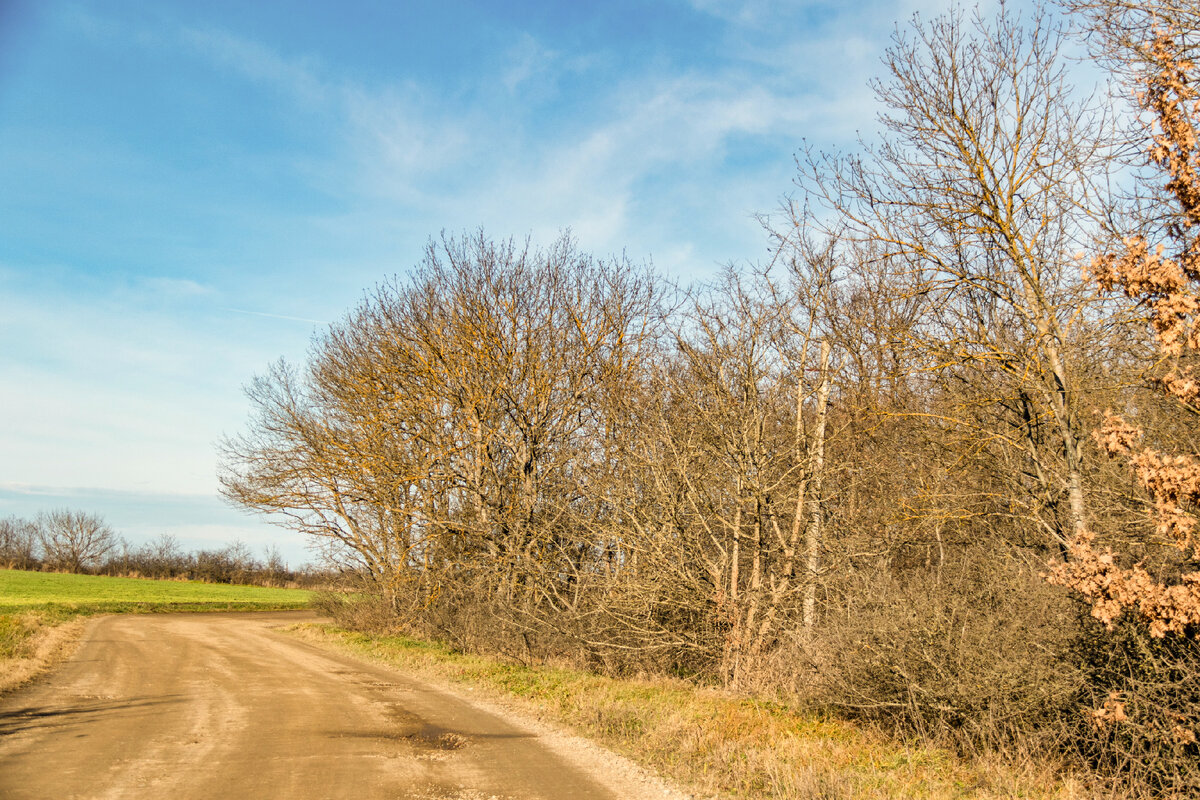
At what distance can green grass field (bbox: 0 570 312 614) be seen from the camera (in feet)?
106

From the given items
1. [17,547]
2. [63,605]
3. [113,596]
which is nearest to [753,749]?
[63,605]

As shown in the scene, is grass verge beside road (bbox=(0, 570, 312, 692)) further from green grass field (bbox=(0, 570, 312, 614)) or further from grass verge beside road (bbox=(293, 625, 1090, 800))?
grass verge beside road (bbox=(293, 625, 1090, 800))

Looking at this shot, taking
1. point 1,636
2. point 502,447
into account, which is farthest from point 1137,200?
point 1,636

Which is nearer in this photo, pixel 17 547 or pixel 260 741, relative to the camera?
pixel 260 741

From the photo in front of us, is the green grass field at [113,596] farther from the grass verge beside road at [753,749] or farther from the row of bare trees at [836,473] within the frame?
the grass verge beside road at [753,749]

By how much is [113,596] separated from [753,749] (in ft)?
145

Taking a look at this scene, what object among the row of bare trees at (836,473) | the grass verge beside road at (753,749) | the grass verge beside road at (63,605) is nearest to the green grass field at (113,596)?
the grass verge beside road at (63,605)

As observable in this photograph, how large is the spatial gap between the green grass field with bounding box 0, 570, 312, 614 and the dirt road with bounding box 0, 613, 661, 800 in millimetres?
20894

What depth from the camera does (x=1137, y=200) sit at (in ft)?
29.8

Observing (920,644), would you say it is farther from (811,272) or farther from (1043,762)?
(811,272)

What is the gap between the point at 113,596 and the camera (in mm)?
40781

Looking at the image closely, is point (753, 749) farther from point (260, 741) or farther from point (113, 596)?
point (113, 596)

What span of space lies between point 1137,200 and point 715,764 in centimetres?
845

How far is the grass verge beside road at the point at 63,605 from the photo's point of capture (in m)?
14.1
